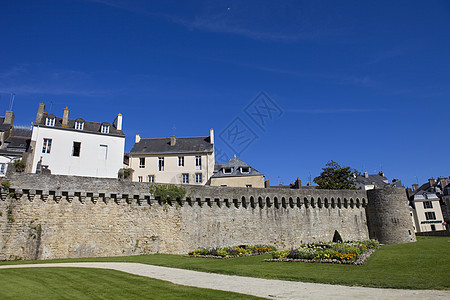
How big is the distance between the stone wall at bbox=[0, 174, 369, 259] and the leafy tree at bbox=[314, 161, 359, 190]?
9327 mm

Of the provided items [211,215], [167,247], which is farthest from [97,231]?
[211,215]

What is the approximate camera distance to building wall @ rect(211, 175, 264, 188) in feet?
121

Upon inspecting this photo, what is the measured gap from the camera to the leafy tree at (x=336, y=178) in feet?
124

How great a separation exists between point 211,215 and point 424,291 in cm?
1624

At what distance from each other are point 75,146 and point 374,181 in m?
49.5

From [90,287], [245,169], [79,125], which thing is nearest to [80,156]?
[79,125]

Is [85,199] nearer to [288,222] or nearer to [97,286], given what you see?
[97,286]

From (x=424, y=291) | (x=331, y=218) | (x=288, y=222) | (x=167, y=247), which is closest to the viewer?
(x=424, y=291)

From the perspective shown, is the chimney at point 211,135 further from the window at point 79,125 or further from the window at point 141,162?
the window at point 79,125

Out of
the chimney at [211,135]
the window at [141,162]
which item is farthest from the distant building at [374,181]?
the window at [141,162]

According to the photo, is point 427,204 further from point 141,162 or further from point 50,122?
point 50,122

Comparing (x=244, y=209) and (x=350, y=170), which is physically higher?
(x=350, y=170)

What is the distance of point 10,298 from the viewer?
24.5 ft

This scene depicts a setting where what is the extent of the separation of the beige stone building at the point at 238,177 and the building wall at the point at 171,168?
1289 mm
